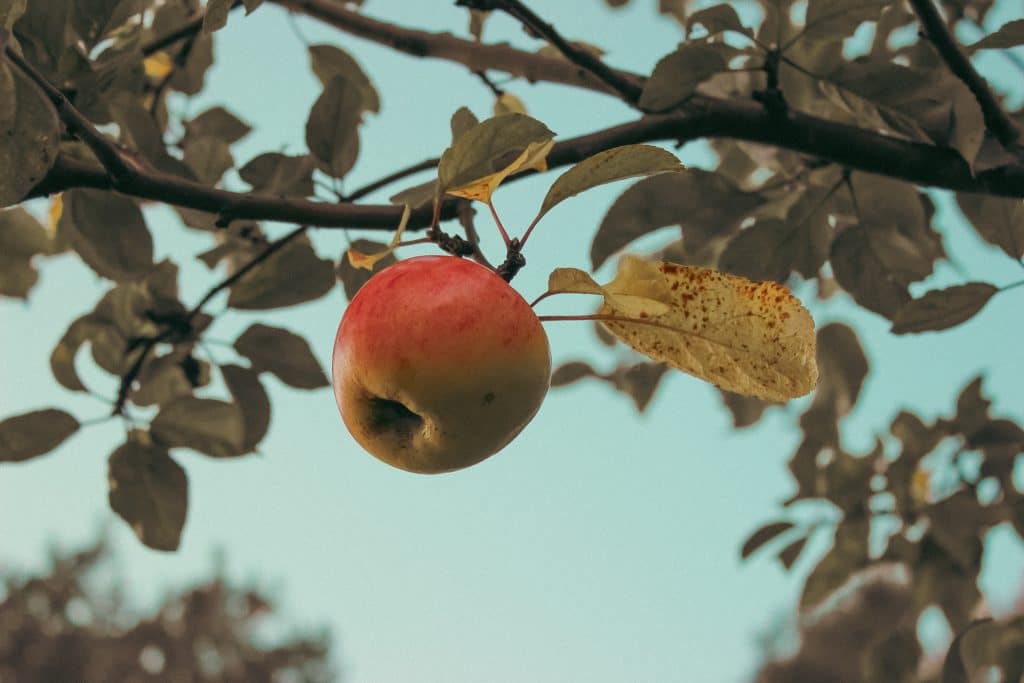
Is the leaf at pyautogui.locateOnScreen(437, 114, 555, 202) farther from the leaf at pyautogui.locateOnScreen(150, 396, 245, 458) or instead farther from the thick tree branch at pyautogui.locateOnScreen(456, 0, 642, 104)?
the leaf at pyautogui.locateOnScreen(150, 396, 245, 458)

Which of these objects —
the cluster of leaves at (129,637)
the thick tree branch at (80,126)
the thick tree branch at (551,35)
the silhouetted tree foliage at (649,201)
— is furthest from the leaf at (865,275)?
the cluster of leaves at (129,637)

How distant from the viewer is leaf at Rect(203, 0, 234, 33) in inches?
29.6

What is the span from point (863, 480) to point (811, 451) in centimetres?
10

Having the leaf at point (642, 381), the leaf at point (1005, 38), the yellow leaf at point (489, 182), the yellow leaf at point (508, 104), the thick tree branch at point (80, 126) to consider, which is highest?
the thick tree branch at point (80, 126)

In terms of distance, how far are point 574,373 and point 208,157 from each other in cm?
92

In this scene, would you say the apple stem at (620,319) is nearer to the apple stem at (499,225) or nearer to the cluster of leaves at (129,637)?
the apple stem at (499,225)

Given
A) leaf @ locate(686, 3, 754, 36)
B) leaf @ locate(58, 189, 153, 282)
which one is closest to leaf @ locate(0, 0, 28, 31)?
leaf @ locate(58, 189, 153, 282)

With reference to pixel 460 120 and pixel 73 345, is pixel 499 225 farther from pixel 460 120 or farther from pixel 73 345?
pixel 73 345

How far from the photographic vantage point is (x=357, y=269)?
3.93ft

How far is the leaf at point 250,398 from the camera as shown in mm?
1295

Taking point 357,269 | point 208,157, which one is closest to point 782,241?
point 357,269

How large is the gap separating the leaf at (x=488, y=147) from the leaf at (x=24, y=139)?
33 centimetres

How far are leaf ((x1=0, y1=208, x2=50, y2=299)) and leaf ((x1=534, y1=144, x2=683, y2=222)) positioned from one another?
87cm

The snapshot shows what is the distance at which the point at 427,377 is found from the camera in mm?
681
